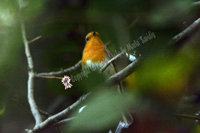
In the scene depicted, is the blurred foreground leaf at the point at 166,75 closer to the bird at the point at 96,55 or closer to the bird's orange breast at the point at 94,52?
the bird at the point at 96,55

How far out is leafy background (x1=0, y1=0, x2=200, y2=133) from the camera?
0.60m

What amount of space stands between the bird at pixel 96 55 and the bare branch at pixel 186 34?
0.74ft

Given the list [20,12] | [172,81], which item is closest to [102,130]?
[172,81]

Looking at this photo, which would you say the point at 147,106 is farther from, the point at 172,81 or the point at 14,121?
the point at 14,121

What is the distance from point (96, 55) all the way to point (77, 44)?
196 millimetres

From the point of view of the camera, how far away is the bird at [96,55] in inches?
29.5

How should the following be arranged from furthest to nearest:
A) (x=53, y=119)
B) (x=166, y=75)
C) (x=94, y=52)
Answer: (x=94, y=52) < (x=53, y=119) < (x=166, y=75)

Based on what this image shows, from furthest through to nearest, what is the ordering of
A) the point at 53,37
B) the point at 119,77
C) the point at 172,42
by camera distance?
1. the point at 53,37
2. the point at 119,77
3. the point at 172,42

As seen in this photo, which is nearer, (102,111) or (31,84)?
(102,111)

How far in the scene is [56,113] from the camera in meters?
0.75

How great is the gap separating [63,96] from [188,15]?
47cm

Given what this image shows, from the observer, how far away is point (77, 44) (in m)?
0.79

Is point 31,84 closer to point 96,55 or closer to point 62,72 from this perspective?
point 62,72

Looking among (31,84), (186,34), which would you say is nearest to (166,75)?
(186,34)
